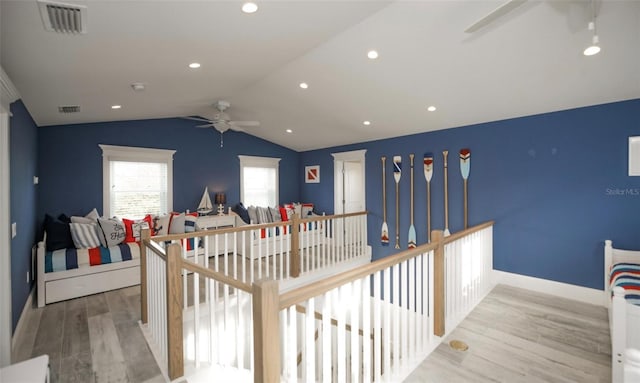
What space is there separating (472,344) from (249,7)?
10.7ft

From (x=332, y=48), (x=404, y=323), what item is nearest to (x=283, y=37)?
(x=332, y=48)

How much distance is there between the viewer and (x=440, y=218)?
481 centimetres

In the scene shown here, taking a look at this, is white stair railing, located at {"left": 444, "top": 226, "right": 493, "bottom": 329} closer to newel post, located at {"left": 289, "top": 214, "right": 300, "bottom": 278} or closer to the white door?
newel post, located at {"left": 289, "top": 214, "right": 300, "bottom": 278}

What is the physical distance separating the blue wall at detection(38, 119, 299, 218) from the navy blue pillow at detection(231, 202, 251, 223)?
0.77 feet

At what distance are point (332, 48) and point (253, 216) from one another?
415 cm

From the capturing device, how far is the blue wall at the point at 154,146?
4.49 meters

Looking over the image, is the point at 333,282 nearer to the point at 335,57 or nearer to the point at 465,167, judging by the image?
the point at 335,57

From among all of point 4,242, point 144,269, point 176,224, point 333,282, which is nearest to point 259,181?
point 176,224

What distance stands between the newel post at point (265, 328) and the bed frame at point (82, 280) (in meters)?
3.68

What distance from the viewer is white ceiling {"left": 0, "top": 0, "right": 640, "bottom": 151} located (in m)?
2.03

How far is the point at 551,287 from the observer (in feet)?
12.0

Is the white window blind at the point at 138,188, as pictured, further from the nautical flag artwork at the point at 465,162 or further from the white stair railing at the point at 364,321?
the nautical flag artwork at the point at 465,162

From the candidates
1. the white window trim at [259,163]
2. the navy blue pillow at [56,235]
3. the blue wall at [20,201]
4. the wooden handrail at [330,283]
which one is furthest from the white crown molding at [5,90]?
the white window trim at [259,163]

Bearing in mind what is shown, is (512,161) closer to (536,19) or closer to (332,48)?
(536,19)
